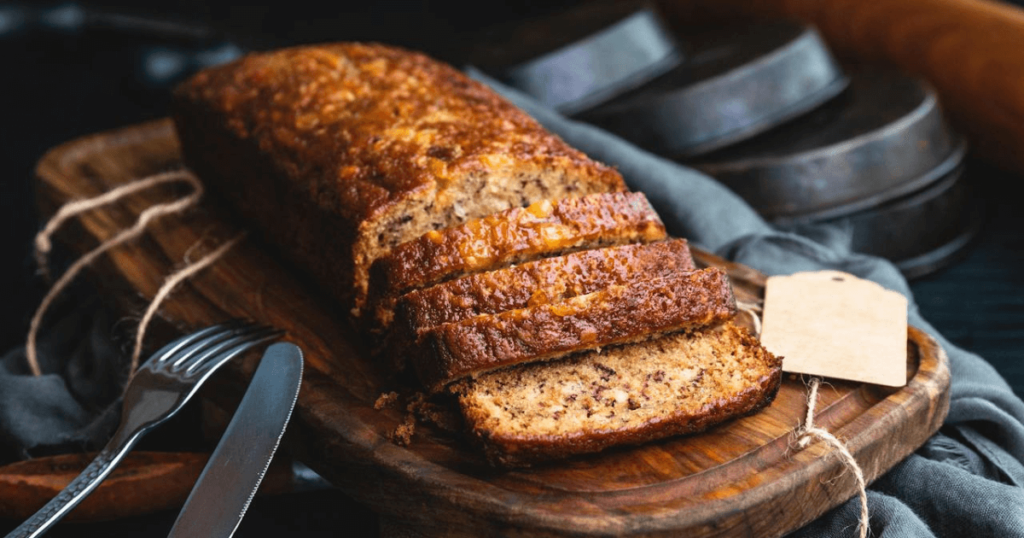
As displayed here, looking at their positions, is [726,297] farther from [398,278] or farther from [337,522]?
[337,522]

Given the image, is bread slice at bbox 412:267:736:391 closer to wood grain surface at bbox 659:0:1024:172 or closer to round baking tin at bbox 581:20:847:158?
round baking tin at bbox 581:20:847:158

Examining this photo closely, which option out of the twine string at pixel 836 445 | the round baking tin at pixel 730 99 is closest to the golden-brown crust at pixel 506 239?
the twine string at pixel 836 445

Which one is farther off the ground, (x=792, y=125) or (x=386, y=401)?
(x=386, y=401)

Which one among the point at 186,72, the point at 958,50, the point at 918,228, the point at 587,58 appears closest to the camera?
the point at 918,228

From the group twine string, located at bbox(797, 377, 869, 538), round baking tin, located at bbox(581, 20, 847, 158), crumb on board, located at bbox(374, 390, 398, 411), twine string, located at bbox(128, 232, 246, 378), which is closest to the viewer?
twine string, located at bbox(797, 377, 869, 538)

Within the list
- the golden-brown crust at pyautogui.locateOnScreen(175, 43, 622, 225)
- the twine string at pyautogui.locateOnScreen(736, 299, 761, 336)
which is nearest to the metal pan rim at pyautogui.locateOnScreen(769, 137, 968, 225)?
the twine string at pyautogui.locateOnScreen(736, 299, 761, 336)

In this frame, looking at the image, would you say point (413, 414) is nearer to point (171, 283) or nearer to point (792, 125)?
point (171, 283)

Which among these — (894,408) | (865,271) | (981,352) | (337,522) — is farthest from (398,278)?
(981,352)

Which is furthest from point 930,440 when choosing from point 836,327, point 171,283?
point 171,283
